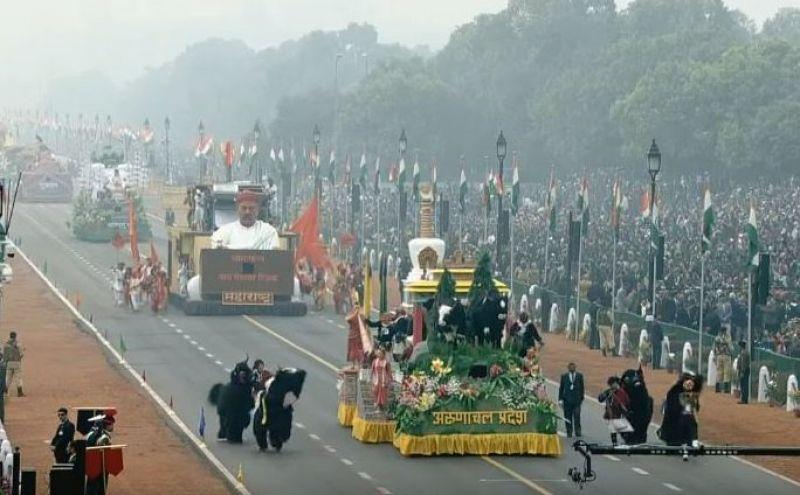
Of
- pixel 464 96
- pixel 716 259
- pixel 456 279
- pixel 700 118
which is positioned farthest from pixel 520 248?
pixel 464 96

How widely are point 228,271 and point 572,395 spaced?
89.5 feet

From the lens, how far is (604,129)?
6122 inches

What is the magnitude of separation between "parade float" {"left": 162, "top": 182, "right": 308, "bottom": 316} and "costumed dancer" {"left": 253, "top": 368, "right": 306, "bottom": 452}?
2682 centimetres

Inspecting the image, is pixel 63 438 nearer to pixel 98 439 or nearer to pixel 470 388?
pixel 98 439

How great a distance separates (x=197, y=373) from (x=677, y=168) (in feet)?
284

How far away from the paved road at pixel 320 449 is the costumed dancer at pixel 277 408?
359 mm

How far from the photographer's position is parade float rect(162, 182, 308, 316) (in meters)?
71.9

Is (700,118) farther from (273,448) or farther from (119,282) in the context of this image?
(273,448)

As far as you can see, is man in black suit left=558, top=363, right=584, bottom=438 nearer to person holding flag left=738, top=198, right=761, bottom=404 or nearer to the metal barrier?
the metal barrier

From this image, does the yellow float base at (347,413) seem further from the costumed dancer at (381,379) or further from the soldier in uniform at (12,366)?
the soldier in uniform at (12,366)

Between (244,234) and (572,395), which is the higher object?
(244,234)

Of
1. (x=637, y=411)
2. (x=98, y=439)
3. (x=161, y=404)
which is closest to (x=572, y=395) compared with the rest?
(x=637, y=411)

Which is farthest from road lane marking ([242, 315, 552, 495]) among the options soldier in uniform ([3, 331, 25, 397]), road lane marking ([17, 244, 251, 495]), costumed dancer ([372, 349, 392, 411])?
soldier in uniform ([3, 331, 25, 397])

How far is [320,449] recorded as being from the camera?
148 feet
